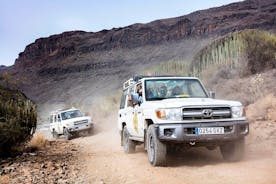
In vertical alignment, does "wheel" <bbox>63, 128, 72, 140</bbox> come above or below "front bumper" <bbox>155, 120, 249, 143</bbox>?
below

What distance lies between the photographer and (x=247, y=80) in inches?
749

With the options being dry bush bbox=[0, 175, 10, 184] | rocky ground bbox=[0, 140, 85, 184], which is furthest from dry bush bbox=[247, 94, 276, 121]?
dry bush bbox=[0, 175, 10, 184]

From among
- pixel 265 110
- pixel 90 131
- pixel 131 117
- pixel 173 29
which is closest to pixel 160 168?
pixel 131 117

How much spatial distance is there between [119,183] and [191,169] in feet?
5.06

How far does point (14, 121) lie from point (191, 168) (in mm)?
5782

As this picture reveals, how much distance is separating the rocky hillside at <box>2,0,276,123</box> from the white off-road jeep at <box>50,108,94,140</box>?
1396 inches

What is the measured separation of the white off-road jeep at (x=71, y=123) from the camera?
21.5 m

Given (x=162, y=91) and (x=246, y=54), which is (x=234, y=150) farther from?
(x=246, y=54)

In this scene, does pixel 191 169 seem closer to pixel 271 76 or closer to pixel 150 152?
pixel 150 152

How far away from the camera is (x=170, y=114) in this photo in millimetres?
7703

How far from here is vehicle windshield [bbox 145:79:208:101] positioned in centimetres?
901

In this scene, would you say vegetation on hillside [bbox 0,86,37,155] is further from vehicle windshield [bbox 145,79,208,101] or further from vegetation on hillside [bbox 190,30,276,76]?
vegetation on hillside [bbox 190,30,276,76]

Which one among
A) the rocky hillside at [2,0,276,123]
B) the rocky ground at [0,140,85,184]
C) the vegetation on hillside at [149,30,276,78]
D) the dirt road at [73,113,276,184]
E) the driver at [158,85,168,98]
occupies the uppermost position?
the rocky hillside at [2,0,276,123]

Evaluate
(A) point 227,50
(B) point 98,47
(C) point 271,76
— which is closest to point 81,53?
(B) point 98,47
